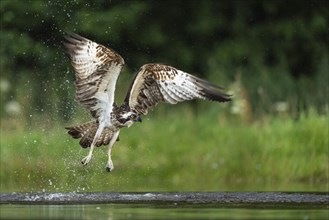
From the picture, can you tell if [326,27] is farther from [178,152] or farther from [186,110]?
[178,152]

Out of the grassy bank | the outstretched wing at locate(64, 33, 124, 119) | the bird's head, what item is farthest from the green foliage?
the bird's head

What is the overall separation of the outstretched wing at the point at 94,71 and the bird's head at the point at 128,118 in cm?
18

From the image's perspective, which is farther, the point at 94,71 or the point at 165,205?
the point at 94,71

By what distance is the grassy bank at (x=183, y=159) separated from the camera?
2019cm

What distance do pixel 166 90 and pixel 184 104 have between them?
414 inches

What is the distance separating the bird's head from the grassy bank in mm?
2422

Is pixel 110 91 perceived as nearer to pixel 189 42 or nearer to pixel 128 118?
pixel 128 118

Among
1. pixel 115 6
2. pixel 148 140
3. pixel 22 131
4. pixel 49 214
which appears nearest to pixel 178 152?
pixel 148 140

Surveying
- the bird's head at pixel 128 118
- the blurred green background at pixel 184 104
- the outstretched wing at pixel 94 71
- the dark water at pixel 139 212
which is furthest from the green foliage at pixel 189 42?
the dark water at pixel 139 212

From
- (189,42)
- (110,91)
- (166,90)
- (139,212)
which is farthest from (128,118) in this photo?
(189,42)

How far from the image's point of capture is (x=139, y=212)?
15.5 metres

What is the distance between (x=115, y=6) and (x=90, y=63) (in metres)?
12.6

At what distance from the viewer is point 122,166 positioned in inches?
823

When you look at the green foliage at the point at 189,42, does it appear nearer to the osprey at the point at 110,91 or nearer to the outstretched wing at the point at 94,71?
the osprey at the point at 110,91
